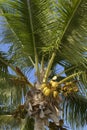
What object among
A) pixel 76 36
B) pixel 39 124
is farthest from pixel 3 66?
pixel 76 36

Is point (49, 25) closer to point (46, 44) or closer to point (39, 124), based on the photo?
point (46, 44)

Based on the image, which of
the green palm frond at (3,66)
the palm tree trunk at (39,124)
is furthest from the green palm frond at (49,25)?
the palm tree trunk at (39,124)

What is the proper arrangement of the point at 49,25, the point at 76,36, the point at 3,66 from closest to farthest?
the point at 76,36 < the point at 49,25 < the point at 3,66

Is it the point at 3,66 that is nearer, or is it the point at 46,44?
the point at 46,44

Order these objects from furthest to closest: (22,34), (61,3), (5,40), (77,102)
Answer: (77,102)
(5,40)
(22,34)
(61,3)

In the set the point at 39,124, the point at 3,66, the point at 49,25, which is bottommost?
the point at 39,124

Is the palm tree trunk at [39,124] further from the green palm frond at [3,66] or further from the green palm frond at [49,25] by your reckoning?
the green palm frond at [3,66]

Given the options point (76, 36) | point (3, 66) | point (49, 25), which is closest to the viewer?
point (76, 36)

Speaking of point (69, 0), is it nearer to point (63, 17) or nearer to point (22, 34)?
point (63, 17)

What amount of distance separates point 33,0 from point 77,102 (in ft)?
11.7

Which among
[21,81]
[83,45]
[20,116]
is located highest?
[83,45]

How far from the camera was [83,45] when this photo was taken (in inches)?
297

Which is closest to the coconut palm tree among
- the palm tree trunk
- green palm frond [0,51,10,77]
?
the palm tree trunk

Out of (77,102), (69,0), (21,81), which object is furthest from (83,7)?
(77,102)
